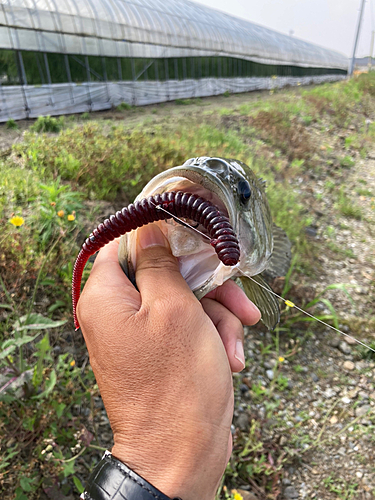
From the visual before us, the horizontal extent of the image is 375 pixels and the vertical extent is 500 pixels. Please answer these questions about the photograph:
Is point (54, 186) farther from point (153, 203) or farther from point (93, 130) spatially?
point (153, 203)

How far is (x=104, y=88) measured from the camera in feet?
47.4

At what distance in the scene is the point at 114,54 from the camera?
1477cm

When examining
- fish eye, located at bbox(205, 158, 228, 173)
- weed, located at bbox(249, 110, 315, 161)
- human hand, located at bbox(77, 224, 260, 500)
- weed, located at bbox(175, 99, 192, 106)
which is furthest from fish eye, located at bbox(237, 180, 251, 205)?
weed, located at bbox(175, 99, 192, 106)

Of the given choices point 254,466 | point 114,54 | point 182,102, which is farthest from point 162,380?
point 182,102

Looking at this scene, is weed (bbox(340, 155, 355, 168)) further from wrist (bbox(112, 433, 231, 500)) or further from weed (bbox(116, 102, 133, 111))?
wrist (bbox(112, 433, 231, 500))

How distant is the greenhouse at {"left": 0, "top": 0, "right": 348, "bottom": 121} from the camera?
37.3 feet

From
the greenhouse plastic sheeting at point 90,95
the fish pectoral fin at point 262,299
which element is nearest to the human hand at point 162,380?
the fish pectoral fin at point 262,299

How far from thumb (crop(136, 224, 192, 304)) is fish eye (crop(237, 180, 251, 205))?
37 centimetres

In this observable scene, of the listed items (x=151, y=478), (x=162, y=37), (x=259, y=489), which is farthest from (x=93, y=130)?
(x=162, y=37)

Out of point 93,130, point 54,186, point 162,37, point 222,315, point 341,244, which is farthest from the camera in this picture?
point 162,37

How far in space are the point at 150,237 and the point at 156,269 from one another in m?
0.14

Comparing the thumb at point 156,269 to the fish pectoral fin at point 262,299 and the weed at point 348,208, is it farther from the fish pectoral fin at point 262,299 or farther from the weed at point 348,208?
the weed at point 348,208

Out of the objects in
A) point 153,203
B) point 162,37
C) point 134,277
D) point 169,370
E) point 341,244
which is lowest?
point 341,244

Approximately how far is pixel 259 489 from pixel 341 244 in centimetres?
486
